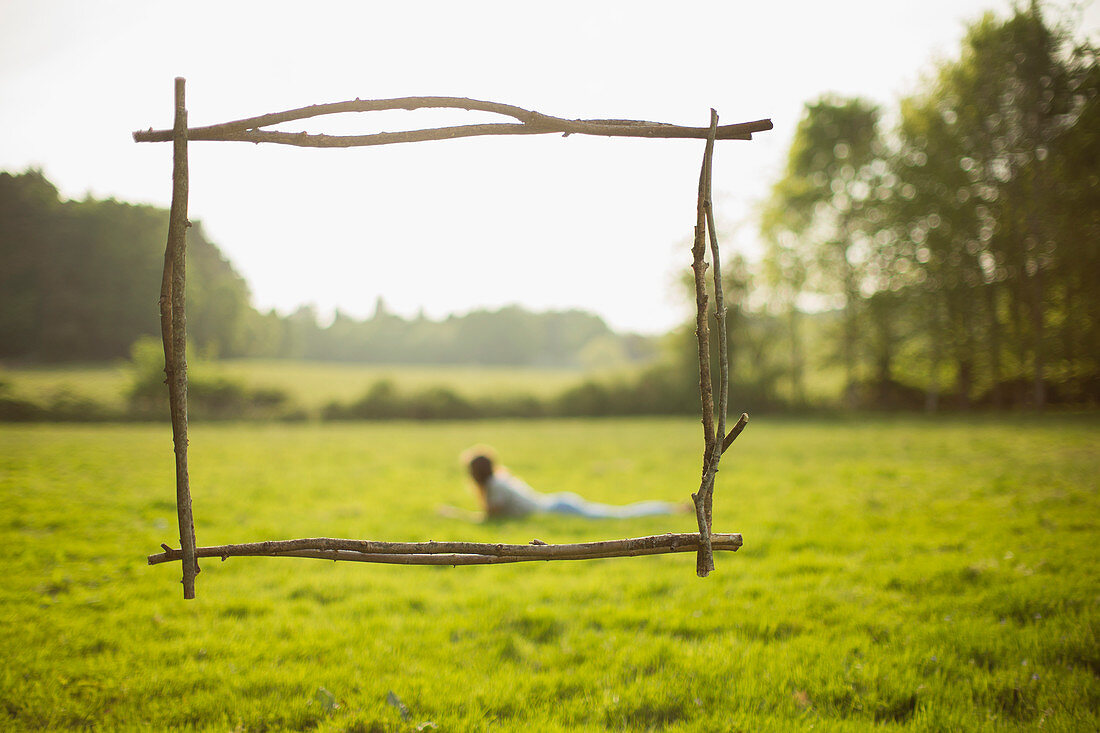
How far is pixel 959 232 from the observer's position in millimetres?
21781

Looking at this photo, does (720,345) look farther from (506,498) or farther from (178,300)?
(506,498)

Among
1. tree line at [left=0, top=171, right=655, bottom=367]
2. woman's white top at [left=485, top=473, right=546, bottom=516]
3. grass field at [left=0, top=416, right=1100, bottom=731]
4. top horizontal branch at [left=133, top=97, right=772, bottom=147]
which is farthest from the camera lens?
woman's white top at [left=485, top=473, right=546, bottom=516]

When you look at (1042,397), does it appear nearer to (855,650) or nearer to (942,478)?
(942,478)

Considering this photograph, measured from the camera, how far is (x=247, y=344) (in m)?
24.2

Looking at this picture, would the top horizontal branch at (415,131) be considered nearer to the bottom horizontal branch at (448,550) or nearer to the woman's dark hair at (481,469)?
the bottom horizontal branch at (448,550)

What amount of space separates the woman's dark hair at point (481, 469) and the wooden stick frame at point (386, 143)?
521cm

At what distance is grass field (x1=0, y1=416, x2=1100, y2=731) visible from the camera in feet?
8.77

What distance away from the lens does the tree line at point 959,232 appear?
1764 centimetres

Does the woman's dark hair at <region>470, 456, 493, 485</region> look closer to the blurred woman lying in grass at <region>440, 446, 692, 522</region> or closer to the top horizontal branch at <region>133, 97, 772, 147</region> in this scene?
the blurred woman lying in grass at <region>440, 446, 692, 522</region>

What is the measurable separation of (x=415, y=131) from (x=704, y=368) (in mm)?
1307

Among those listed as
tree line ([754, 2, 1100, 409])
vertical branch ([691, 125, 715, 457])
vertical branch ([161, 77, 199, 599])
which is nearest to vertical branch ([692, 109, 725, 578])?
vertical branch ([691, 125, 715, 457])

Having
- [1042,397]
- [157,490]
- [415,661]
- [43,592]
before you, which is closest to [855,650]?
[415,661]

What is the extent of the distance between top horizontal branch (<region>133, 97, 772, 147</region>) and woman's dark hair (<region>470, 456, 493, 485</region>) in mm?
5645

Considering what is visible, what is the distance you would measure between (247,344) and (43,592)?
2229 centimetres
